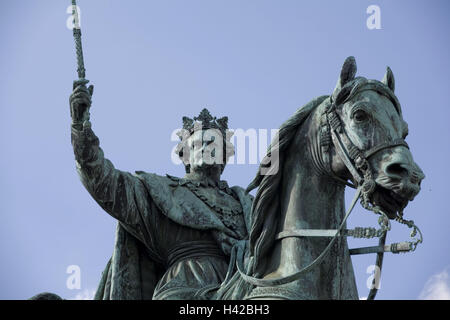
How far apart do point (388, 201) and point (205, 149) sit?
4.09 metres

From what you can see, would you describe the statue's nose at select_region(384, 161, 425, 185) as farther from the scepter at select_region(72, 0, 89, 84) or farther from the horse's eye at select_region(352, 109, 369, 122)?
the scepter at select_region(72, 0, 89, 84)

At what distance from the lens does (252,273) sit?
10891mm

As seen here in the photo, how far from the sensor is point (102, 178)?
12.6 m

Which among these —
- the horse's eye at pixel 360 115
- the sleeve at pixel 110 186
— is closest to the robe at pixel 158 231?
the sleeve at pixel 110 186

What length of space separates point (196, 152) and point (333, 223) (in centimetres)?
360

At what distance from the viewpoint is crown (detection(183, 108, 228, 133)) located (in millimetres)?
14125

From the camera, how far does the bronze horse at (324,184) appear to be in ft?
33.3

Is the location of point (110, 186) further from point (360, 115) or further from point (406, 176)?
point (406, 176)

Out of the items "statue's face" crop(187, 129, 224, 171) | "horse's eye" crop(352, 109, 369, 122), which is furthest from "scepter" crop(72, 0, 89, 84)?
"horse's eye" crop(352, 109, 369, 122)

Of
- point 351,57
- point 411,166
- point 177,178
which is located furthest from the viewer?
point 177,178

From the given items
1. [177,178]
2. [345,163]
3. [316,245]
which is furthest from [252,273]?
[177,178]

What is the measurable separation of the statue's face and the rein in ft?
10.6

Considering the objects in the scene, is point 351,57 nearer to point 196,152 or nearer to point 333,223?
point 333,223

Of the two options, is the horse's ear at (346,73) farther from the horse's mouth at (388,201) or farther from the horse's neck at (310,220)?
the horse's mouth at (388,201)
